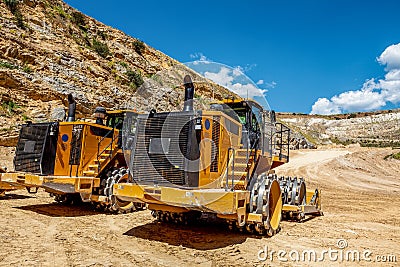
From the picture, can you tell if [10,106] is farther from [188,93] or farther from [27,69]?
[188,93]

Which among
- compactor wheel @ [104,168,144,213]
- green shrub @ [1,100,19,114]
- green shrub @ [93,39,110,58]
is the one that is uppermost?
green shrub @ [93,39,110,58]

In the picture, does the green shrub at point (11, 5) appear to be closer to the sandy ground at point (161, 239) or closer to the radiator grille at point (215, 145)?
the sandy ground at point (161, 239)

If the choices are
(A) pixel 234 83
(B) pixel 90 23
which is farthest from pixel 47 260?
(B) pixel 90 23

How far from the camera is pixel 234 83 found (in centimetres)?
634

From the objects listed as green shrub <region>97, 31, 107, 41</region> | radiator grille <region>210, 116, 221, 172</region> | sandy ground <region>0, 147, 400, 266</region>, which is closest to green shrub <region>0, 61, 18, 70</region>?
sandy ground <region>0, 147, 400, 266</region>

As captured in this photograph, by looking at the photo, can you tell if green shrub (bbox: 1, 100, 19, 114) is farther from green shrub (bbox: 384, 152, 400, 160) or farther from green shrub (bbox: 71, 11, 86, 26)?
green shrub (bbox: 384, 152, 400, 160)

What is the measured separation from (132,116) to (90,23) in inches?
1117

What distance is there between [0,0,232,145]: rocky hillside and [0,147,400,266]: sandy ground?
146 inches

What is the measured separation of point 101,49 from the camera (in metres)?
28.7

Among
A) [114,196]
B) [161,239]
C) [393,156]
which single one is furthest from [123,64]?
[393,156]

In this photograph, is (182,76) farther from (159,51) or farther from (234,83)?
(159,51)

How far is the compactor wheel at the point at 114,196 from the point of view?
832 cm

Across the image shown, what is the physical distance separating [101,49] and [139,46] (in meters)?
6.66

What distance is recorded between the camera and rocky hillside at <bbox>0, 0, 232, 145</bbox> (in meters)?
17.8
